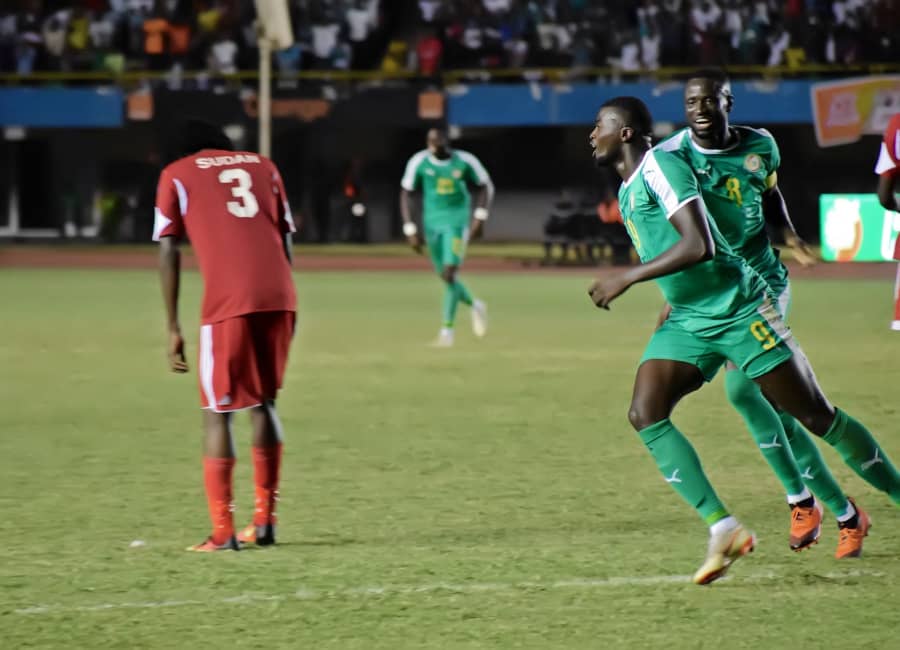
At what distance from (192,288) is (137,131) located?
48.4 feet

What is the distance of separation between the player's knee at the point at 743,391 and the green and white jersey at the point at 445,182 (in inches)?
424

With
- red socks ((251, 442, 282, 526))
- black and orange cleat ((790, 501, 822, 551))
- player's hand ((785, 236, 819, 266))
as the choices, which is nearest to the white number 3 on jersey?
red socks ((251, 442, 282, 526))

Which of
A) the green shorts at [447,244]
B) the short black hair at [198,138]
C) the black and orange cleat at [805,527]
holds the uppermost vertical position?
the short black hair at [198,138]

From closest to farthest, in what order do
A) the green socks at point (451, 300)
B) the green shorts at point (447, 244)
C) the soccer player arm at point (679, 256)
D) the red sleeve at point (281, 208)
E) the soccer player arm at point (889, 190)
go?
the soccer player arm at point (679, 256) → the red sleeve at point (281, 208) → the soccer player arm at point (889, 190) → the green socks at point (451, 300) → the green shorts at point (447, 244)

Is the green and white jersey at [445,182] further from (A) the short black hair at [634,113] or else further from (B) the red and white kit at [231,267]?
(A) the short black hair at [634,113]

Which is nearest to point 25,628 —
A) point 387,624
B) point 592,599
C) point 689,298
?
point 387,624

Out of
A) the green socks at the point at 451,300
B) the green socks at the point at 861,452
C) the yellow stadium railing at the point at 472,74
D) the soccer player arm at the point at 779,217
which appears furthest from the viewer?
the yellow stadium railing at the point at 472,74

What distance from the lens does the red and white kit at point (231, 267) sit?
7.05 meters

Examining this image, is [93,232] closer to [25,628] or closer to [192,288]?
[192,288]

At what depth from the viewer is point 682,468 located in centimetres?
636

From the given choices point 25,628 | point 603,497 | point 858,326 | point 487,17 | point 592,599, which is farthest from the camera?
point 487,17

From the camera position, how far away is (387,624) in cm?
577

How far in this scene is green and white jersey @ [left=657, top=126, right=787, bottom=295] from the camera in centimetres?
710

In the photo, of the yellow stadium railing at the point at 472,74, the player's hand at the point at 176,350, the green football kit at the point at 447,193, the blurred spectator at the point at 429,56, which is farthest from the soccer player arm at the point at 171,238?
the blurred spectator at the point at 429,56
